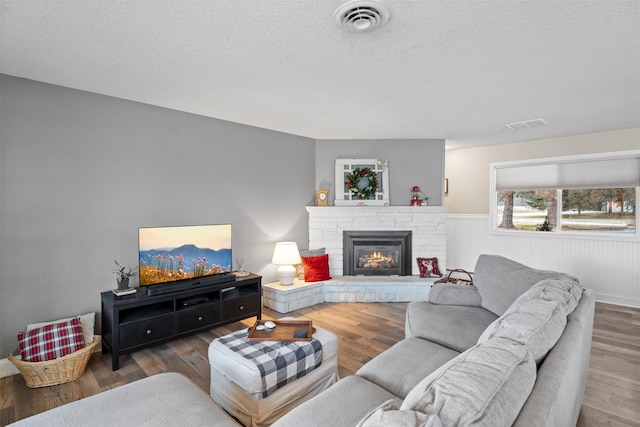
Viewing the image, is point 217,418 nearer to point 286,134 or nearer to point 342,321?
point 342,321

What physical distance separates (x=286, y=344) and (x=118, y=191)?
2.21 metres

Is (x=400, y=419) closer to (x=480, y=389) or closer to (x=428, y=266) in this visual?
(x=480, y=389)

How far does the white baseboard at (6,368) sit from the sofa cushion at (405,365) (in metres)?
2.76

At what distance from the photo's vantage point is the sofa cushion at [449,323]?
6.86 ft

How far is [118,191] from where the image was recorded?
120 inches

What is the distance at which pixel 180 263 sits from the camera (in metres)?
3.30

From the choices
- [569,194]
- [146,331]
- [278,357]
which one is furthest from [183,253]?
[569,194]

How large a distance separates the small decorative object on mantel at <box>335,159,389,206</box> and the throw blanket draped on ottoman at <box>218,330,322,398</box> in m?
2.90

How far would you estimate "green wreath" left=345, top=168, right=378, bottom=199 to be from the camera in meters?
4.72

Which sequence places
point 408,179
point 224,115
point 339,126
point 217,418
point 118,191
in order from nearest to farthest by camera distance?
point 217,418 < point 118,191 < point 224,115 < point 339,126 < point 408,179

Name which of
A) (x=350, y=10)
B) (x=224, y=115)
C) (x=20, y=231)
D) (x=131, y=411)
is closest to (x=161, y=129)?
(x=224, y=115)

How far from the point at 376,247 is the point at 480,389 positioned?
3933mm

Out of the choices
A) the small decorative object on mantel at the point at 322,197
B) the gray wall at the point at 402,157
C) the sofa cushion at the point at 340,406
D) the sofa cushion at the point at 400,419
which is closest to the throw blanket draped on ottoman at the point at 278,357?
the sofa cushion at the point at 340,406

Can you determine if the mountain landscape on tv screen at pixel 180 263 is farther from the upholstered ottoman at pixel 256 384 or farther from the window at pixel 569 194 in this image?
the window at pixel 569 194
